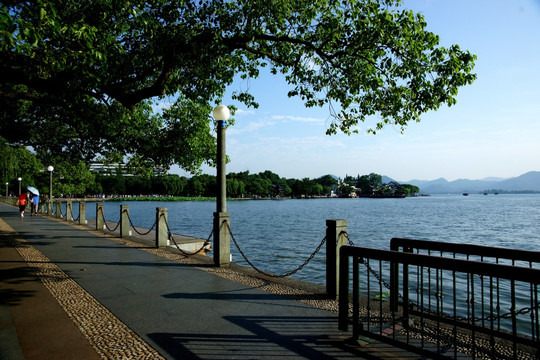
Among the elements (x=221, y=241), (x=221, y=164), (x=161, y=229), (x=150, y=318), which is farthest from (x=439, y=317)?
(x=161, y=229)

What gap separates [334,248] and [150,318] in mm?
3139

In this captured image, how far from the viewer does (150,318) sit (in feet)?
17.2

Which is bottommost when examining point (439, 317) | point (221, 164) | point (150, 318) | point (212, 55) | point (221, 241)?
point (150, 318)

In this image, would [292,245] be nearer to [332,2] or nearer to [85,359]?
[332,2]

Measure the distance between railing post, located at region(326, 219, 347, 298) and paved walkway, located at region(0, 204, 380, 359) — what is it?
79 centimetres

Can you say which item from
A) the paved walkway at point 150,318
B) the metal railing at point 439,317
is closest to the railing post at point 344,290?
the metal railing at point 439,317

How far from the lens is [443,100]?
9008 millimetres

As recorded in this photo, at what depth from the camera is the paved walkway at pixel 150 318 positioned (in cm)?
417

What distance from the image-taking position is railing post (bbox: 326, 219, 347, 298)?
6227 millimetres

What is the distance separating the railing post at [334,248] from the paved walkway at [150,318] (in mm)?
787

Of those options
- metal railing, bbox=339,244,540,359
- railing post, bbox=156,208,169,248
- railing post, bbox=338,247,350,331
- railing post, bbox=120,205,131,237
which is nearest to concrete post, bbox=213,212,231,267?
railing post, bbox=156,208,169,248

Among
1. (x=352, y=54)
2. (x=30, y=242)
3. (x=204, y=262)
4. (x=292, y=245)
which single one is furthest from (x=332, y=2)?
(x=292, y=245)

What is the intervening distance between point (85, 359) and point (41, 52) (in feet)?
23.0

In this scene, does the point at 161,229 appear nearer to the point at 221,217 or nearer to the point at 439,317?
the point at 221,217
